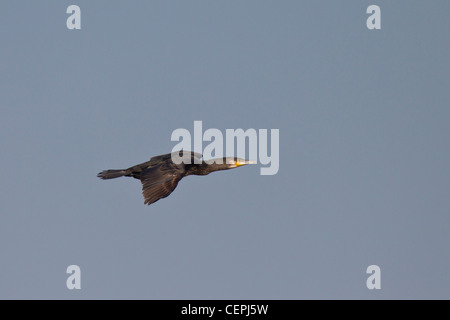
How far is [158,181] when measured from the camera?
106 ft

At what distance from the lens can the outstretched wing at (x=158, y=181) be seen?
31812 millimetres

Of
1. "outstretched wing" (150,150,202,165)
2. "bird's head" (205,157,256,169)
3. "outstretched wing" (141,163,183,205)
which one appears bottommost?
"outstretched wing" (141,163,183,205)

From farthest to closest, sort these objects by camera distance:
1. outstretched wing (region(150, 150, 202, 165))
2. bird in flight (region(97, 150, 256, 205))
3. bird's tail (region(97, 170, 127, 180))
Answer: bird's tail (region(97, 170, 127, 180)), outstretched wing (region(150, 150, 202, 165)), bird in flight (region(97, 150, 256, 205))

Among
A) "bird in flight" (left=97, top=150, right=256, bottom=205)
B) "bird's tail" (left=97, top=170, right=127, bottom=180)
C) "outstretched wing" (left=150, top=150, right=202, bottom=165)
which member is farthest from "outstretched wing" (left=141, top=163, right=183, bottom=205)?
"bird's tail" (left=97, top=170, right=127, bottom=180)

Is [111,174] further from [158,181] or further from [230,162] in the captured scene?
[230,162]

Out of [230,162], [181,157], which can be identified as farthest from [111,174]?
[230,162]

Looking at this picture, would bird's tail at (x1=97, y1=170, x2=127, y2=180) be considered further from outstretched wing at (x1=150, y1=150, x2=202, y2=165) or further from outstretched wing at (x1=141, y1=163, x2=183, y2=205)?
outstretched wing at (x1=141, y1=163, x2=183, y2=205)

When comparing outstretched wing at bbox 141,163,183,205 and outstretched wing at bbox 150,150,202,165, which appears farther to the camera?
outstretched wing at bbox 150,150,202,165

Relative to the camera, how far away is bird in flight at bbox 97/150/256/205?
105 feet

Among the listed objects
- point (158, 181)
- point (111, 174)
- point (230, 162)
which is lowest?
point (158, 181)

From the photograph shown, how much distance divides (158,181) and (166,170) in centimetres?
66
